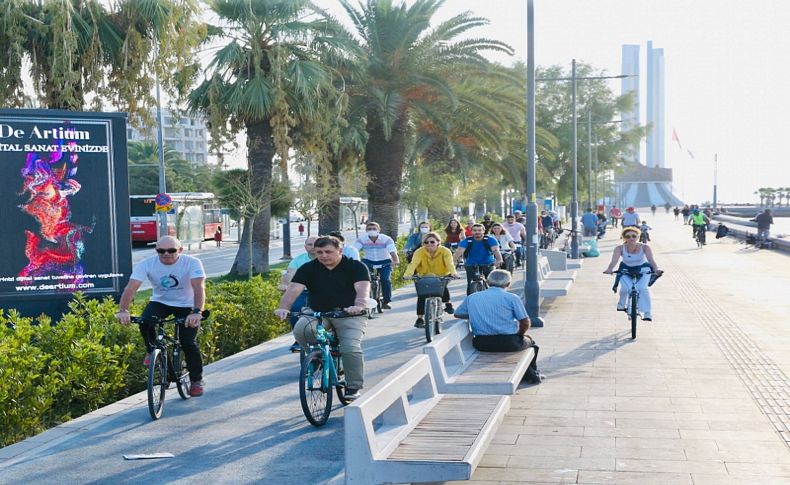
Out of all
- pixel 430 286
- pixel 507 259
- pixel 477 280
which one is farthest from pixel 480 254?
pixel 507 259

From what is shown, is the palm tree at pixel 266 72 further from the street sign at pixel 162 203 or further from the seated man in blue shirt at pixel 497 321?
the seated man in blue shirt at pixel 497 321

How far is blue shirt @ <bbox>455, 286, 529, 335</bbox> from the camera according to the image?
939cm

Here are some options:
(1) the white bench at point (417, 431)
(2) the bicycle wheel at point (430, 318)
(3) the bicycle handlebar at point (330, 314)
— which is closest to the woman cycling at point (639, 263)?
(2) the bicycle wheel at point (430, 318)

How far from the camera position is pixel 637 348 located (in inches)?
498

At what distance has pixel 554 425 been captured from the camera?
8.08 m

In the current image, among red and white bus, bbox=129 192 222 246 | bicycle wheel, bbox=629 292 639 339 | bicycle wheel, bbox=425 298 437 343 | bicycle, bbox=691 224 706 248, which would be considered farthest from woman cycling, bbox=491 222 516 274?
red and white bus, bbox=129 192 222 246

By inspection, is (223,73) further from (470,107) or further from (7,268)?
(7,268)

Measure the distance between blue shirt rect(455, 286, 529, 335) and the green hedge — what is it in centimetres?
320

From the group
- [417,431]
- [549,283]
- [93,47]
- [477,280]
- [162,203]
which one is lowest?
[549,283]

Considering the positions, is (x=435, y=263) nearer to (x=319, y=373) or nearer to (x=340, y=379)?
(x=340, y=379)

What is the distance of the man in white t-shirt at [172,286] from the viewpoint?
855 centimetres

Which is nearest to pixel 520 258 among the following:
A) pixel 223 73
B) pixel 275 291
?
pixel 223 73

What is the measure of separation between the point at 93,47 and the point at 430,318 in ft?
26.9

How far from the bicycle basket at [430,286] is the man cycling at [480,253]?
2012 mm
